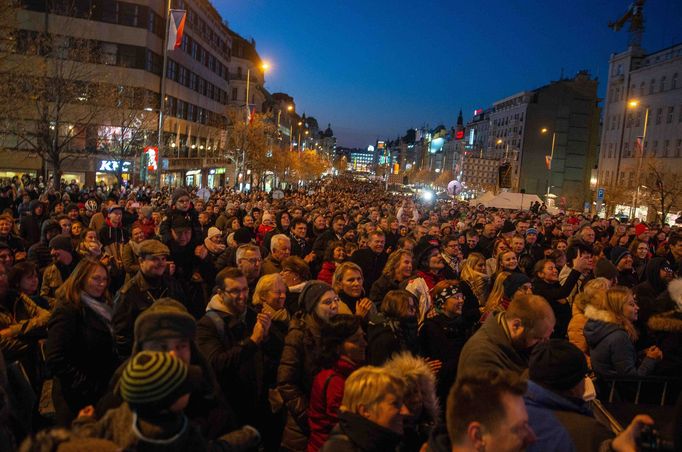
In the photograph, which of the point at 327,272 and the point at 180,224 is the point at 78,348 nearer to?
the point at 180,224

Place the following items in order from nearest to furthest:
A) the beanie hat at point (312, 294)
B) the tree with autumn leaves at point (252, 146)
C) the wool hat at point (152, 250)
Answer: the beanie hat at point (312, 294) → the wool hat at point (152, 250) → the tree with autumn leaves at point (252, 146)

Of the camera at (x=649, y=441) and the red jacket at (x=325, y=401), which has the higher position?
the camera at (x=649, y=441)

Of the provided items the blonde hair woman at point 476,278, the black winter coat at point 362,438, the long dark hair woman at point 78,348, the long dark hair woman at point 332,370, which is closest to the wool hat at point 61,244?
the long dark hair woman at point 78,348

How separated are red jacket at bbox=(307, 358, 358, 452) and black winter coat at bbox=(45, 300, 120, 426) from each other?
5.17ft

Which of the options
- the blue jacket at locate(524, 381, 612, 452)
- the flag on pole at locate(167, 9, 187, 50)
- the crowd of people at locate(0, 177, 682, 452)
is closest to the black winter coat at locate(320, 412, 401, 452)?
the crowd of people at locate(0, 177, 682, 452)

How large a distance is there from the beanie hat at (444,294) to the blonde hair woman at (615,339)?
1.18m

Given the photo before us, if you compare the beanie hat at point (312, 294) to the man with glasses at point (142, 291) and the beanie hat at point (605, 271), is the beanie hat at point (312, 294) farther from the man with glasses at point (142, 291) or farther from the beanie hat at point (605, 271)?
the beanie hat at point (605, 271)

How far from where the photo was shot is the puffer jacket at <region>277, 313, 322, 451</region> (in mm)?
4078

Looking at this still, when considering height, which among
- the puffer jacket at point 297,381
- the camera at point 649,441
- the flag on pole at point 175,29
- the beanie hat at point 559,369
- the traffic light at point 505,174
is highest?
the flag on pole at point 175,29

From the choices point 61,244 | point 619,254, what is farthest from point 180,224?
point 619,254

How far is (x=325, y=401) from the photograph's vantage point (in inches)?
147

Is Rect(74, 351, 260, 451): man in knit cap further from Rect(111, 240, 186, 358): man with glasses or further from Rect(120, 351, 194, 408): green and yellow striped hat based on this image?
Rect(111, 240, 186, 358): man with glasses

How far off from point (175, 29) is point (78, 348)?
21.7 meters

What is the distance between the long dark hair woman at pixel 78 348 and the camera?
3.97 metres
